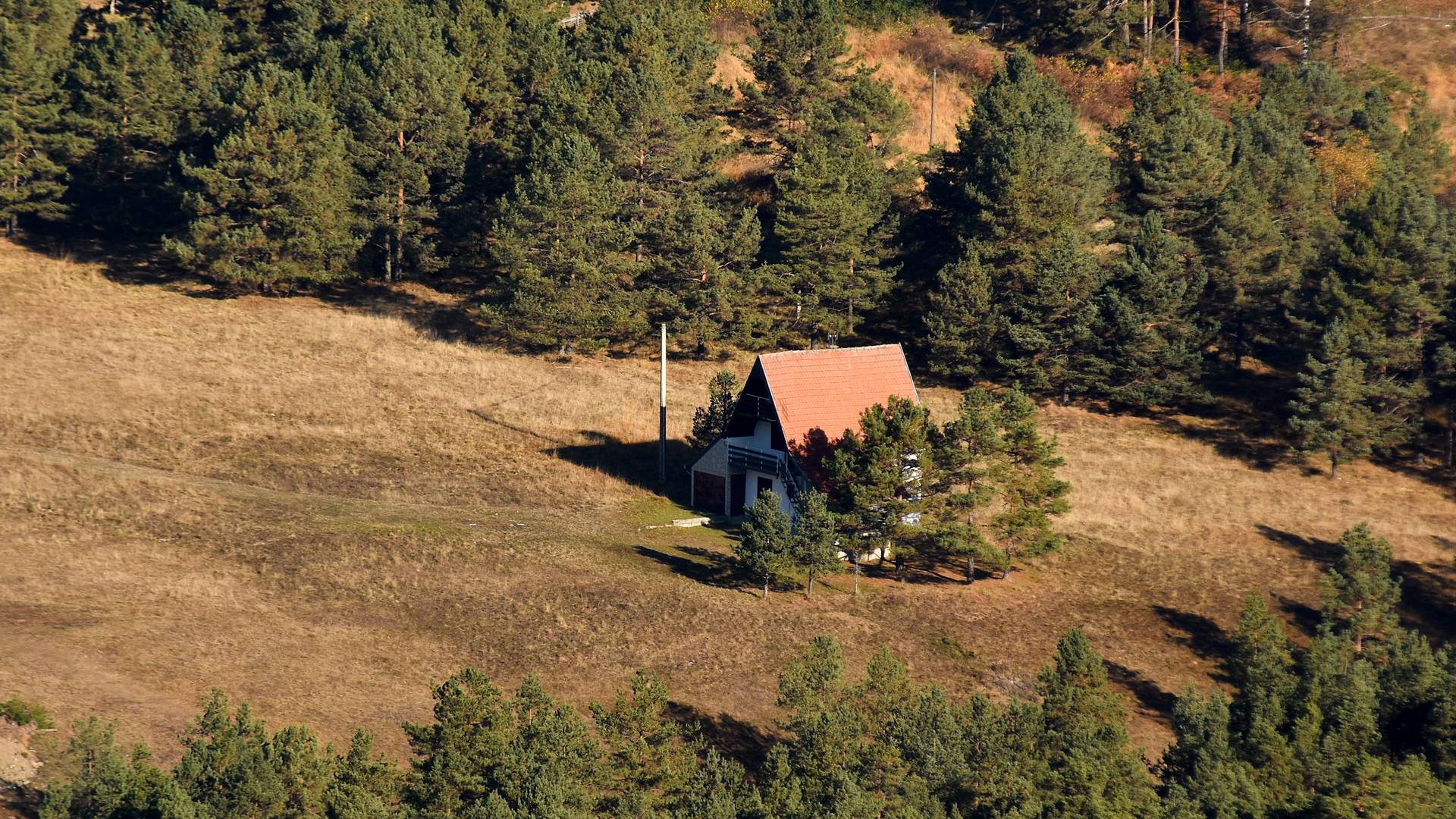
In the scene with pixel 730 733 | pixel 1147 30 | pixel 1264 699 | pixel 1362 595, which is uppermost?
pixel 1147 30

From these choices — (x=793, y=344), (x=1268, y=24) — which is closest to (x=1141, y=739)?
(x=793, y=344)

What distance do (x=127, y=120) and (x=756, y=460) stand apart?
43866 millimetres

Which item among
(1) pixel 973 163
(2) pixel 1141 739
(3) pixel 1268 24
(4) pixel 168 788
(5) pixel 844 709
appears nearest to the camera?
(4) pixel 168 788

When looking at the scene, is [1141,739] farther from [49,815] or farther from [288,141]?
[288,141]

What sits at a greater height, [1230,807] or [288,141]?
[288,141]

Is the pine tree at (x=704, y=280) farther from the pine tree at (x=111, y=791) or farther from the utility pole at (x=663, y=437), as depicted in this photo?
the pine tree at (x=111, y=791)

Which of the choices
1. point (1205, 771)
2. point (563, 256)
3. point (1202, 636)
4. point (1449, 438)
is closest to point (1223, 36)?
point (1449, 438)

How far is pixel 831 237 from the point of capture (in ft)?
245

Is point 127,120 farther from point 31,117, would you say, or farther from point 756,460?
point 756,460

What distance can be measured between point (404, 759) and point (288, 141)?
45657mm

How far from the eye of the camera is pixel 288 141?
73.7 m

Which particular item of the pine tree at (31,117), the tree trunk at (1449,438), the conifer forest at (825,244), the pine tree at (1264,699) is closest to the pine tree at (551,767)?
the conifer forest at (825,244)

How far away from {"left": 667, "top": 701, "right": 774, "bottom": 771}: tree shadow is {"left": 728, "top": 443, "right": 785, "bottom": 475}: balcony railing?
1537cm

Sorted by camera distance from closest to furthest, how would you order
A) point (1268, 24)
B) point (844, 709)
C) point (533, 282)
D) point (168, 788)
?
1. point (168, 788)
2. point (844, 709)
3. point (533, 282)
4. point (1268, 24)
